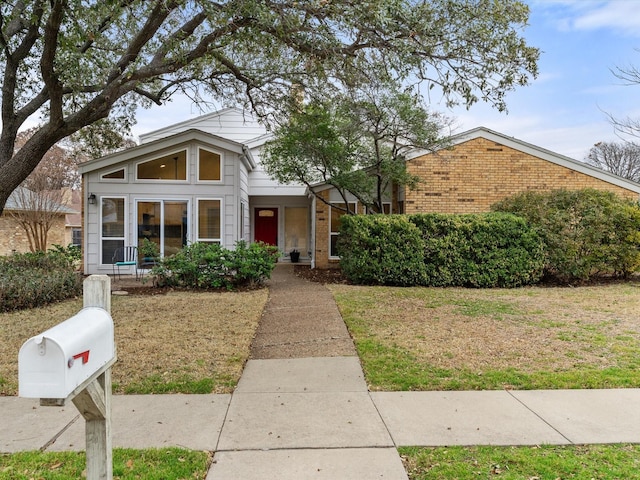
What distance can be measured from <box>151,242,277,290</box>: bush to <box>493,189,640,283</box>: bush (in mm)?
7309

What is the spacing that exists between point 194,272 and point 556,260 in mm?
9278

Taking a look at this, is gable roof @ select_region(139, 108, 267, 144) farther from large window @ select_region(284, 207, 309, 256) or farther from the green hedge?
the green hedge

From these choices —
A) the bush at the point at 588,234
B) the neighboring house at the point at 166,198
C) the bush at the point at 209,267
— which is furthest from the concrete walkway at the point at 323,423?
the neighboring house at the point at 166,198

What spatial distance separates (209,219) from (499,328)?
908 cm

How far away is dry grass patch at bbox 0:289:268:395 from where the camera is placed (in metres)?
4.53

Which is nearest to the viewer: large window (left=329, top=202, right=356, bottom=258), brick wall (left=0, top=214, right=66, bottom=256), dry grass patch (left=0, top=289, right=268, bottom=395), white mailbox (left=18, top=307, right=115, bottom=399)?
white mailbox (left=18, top=307, right=115, bottom=399)

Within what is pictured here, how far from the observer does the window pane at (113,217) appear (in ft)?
42.0

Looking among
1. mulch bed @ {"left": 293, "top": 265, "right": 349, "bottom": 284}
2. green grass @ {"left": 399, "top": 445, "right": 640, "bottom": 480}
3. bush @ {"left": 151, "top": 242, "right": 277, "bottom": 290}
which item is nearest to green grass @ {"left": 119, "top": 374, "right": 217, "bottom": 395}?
green grass @ {"left": 399, "top": 445, "right": 640, "bottom": 480}

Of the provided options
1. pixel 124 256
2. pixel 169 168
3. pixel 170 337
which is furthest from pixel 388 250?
pixel 124 256

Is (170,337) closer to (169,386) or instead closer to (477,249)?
(169,386)

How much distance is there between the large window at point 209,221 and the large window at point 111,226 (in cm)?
233

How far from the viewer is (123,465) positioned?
287cm

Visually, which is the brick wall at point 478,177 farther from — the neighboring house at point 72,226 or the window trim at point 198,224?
the neighboring house at point 72,226

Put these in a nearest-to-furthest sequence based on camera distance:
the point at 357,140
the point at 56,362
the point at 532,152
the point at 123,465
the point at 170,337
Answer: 1. the point at 56,362
2. the point at 123,465
3. the point at 170,337
4. the point at 357,140
5. the point at 532,152
